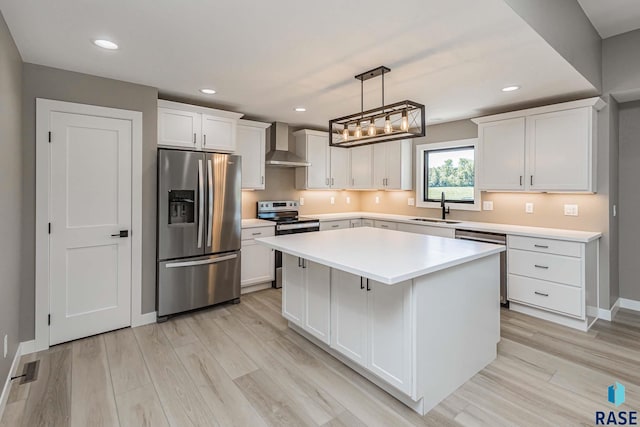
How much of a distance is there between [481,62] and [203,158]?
2.73 meters

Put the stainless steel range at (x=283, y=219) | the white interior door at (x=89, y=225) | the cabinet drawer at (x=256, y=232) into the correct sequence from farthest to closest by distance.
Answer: the stainless steel range at (x=283, y=219), the cabinet drawer at (x=256, y=232), the white interior door at (x=89, y=225)

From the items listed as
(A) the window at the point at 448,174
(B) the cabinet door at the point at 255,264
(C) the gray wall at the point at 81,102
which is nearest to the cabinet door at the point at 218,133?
(C) the gray wall at the point at 81,102

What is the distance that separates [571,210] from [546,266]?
0.83 meters

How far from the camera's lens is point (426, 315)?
1.96 m

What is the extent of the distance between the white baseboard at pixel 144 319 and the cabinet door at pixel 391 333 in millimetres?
2306

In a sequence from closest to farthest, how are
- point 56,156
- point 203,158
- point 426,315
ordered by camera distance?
point 426,315
point 56,156
point 203,158

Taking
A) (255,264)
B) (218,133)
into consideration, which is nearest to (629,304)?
(255,264)

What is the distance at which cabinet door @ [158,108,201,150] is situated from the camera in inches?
136

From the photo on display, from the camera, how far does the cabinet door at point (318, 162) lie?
511cm

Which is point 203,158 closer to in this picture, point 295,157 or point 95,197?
point 95,197

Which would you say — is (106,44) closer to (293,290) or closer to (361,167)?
(293,290)

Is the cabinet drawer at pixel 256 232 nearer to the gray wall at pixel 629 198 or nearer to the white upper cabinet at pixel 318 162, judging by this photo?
the white upper cabinet at pixel 318 162

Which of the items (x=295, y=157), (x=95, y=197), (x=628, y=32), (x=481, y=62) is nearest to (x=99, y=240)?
(x=95, y=197)

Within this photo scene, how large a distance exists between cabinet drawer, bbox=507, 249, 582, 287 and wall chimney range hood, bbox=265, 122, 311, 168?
9.86 feet
